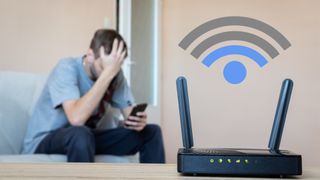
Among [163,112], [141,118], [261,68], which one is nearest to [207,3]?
[261,68]

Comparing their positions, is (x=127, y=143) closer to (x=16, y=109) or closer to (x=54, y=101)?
(x=54, y=101)

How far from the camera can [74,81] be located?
4.68 ft

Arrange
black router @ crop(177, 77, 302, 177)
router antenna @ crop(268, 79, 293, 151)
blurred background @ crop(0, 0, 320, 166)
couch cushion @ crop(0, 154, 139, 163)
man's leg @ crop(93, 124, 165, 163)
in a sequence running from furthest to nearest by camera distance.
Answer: blurred background @ crop(0, 0, 320, 166) < man's leg @ crop(93, 124, 165, 163) < couch cushion @ crop(0, 154, 139, 163) < router antenna @ crop(268, 79, 293, 151) < black router @ crop(177, 77, 302, 177)

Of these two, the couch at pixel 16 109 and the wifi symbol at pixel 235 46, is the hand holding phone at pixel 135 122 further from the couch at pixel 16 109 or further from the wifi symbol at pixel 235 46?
the wifi symbol at pixel 235 46

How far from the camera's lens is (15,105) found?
4.74 feet

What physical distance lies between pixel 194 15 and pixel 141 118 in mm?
1528

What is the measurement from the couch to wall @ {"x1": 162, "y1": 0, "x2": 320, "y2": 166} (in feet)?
3.76

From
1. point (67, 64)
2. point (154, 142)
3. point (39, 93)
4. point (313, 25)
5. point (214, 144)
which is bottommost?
point (214, 144)

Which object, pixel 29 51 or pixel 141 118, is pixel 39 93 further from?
pixel 29 51

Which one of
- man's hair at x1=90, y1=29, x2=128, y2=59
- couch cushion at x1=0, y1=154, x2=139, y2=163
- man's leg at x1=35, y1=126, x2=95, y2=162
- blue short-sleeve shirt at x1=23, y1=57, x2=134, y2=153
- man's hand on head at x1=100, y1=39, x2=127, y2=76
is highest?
man's hair at x1=90, y1=29, x2=128, y2=59

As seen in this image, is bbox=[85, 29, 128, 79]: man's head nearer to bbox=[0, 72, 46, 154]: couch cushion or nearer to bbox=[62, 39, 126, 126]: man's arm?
bbox=[62, 39, 126, 126]: man's arm

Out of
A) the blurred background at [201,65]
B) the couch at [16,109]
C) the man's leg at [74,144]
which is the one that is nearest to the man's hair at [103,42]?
the couch at [16,109]

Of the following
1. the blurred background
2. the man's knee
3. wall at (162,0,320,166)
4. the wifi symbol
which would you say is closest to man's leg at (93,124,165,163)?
the man's knee

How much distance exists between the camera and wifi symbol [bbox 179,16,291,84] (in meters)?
2.26
